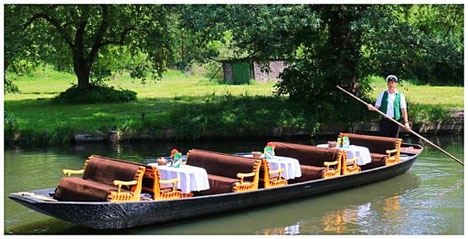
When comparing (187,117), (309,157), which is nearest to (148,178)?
(309,157)

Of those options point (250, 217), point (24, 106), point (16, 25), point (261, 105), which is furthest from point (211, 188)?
point (24, 106)

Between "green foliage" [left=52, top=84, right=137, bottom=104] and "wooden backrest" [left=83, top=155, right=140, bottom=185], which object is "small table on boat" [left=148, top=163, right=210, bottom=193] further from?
A: "green foliage" [left=52, top=84, right=137, bottom=104]

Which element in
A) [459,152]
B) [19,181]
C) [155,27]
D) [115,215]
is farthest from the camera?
[155,27]

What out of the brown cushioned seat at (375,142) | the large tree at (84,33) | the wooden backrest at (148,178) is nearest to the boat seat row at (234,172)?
the wooden backrest at (148,178)

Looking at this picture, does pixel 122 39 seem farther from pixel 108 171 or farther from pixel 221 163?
pixel 108 171

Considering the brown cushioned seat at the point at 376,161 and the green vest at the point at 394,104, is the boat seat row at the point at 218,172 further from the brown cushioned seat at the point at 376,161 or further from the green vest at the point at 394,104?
the green vest at the point at 394,104

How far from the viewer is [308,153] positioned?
11.7m

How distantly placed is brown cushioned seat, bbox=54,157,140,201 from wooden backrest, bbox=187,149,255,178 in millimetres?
1577

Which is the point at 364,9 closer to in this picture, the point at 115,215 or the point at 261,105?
the point at 261,105

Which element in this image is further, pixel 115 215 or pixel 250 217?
pixel 250 217

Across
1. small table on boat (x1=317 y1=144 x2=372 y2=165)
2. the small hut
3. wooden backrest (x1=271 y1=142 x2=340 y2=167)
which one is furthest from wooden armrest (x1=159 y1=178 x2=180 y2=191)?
the small hut

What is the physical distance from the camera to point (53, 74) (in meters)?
34.6

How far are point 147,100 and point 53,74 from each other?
12.7 meters

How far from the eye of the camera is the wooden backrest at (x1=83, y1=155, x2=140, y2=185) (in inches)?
360
